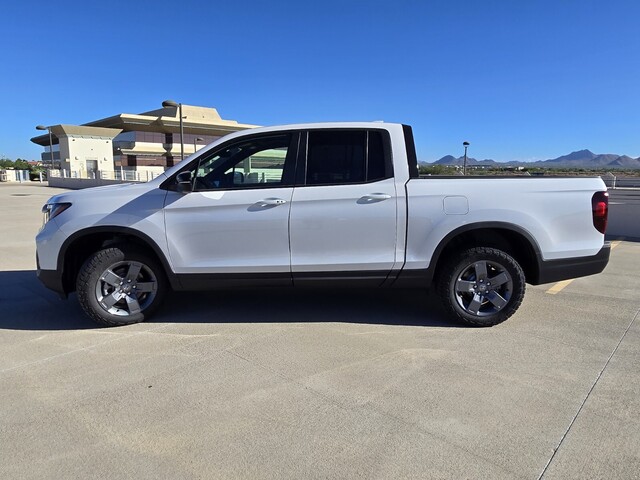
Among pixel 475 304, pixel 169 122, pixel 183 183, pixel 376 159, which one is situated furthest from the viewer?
pixel 169 122

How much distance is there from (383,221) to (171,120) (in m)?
52.1

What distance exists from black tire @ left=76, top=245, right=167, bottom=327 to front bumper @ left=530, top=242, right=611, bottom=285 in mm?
3672

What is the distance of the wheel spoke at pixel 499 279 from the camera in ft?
14.7

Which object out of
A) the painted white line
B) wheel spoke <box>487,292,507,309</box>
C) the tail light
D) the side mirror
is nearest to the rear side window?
the side mirror

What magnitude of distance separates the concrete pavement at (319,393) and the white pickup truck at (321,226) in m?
0.49

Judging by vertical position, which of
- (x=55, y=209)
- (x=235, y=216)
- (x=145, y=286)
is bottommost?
(x=145, y=286)

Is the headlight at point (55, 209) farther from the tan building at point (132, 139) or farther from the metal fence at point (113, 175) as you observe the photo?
the tan building at point (132, 139)

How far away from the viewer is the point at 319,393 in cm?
326

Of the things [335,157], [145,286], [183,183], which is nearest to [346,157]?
[335,157]

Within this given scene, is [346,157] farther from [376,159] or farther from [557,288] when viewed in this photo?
[557,288]

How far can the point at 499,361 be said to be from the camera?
3.78m

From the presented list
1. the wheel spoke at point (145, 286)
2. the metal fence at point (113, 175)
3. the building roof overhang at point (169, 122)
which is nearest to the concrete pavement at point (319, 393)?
the wheel spoke at point (145, 286)

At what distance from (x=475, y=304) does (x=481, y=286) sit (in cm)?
18

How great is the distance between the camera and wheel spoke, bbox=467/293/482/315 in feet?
14.8
